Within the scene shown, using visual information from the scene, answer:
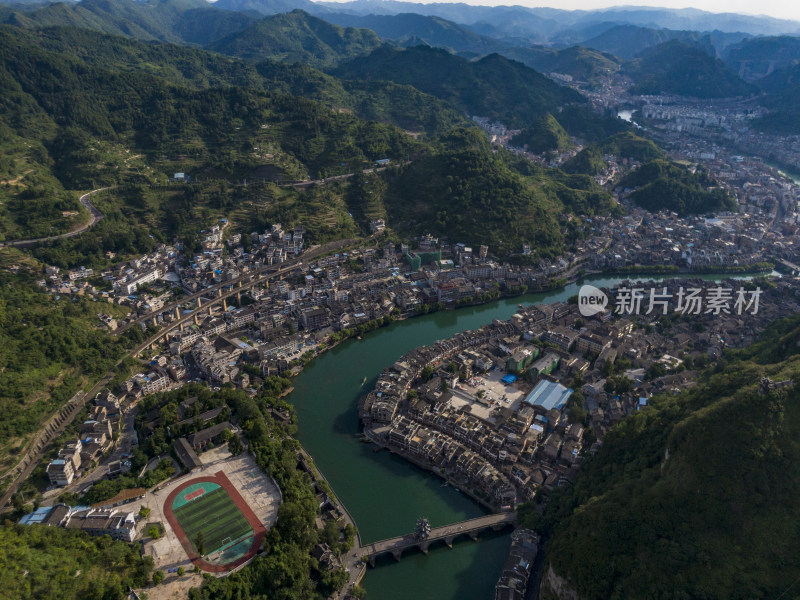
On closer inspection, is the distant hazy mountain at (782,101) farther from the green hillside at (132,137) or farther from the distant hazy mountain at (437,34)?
the distant hazy mountain at (437,34)

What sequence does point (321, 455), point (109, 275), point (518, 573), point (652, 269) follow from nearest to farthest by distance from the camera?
point (518, 573)
point (321, 455)
point (109, 275)
point (652, 269)

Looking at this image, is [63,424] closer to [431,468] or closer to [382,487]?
[382,487]

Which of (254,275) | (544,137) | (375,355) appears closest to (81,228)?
(254,275)

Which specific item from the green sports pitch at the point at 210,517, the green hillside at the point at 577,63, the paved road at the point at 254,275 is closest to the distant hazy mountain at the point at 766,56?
the green hillside at the point at 577,63

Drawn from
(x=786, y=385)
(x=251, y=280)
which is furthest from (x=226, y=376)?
(x=786, y=385)

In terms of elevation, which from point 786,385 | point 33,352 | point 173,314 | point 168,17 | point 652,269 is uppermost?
point 168,17

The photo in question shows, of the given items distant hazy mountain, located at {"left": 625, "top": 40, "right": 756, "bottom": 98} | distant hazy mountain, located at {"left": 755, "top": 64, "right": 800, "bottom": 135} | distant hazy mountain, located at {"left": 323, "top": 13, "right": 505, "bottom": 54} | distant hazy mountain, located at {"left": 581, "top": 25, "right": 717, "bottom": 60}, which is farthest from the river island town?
distant hazy mountain, located at {"left": 323, "top": 13, "right": 505, "bottom": 54}

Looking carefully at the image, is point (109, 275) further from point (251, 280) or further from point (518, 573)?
point (518, 573)
